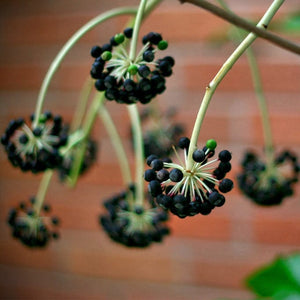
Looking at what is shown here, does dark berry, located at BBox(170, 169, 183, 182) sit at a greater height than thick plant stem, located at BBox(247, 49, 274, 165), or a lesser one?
lesser

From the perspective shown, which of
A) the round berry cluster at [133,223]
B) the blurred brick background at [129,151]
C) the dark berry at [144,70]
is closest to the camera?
the dark berry at [144,70]

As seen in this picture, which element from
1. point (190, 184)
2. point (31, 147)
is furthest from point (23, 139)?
point (190, 184)

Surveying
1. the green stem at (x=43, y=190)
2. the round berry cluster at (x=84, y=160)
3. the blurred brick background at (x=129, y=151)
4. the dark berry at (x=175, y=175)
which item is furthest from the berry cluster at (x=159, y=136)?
the blurred brick background at (x=129, y=151)

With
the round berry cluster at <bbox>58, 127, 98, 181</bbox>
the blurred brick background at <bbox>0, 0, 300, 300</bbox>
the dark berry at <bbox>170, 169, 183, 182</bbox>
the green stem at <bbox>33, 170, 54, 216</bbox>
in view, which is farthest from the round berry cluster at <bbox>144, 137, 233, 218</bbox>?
the blurred brick background at <bbox>0, 0, 300, 300</bbox>

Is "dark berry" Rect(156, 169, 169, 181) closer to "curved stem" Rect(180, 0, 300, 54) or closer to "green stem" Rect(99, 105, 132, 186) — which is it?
"curved stem" Rect(180, 0, 300, 54)

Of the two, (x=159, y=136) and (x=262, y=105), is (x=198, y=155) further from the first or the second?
(x=159, y=136)

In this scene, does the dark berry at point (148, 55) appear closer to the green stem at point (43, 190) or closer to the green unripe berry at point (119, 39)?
the green unripe berry at point (119, 39)
